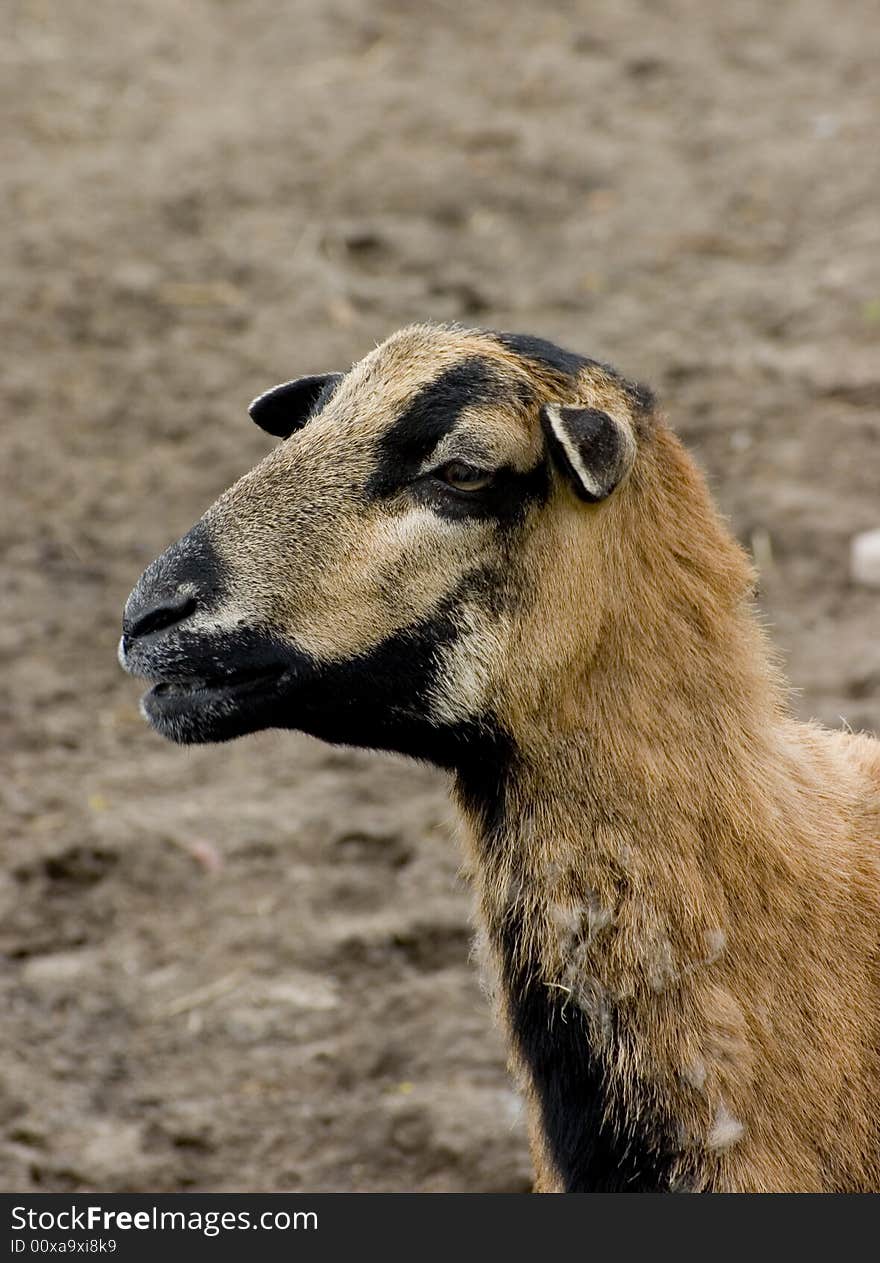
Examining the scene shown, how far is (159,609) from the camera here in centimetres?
423

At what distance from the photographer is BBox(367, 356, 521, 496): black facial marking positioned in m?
4.26

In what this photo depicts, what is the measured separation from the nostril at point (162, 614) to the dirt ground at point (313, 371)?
229 cm

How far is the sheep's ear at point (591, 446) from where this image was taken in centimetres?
412

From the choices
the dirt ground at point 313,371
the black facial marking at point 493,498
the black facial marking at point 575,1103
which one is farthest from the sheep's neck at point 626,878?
the dirt ground at point 313,371

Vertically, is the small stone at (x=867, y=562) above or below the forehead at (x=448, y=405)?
below

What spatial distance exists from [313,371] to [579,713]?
19.3 ft

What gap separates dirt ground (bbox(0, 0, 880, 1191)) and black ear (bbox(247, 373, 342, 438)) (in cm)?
246

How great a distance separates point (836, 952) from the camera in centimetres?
438

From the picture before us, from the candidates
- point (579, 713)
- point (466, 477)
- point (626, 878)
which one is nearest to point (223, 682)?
point (466, 477)

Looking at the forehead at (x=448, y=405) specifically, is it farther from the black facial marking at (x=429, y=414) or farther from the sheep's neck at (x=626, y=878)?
the sheep's neck at (x=626, y=878)

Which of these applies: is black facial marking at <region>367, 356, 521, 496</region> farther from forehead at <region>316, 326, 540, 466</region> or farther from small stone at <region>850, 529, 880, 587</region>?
small stone at <region>850, 529, 880, 587</region>

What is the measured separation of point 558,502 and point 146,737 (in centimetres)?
392
